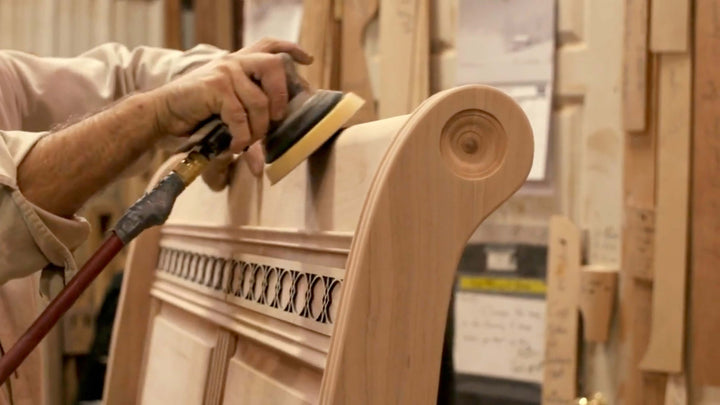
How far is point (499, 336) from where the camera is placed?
6.54 feet

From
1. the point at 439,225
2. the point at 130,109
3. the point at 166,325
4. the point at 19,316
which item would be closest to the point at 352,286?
the point at 439,225

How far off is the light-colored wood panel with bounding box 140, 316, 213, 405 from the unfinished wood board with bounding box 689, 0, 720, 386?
996 millimetres

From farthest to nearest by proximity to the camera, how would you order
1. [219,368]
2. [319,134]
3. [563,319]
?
[563,319], [219,368], [319,134]

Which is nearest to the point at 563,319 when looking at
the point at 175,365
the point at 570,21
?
the point at 570,21

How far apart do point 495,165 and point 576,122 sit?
1.38 m

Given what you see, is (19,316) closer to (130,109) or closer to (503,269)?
(130,109)

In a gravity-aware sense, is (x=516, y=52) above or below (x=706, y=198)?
above

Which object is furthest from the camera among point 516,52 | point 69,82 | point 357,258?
point 516,52

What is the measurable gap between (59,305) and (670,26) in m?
1.28

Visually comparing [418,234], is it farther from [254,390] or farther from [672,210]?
[672,210]

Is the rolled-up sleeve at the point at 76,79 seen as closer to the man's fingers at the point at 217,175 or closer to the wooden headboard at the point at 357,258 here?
the man's fingers at the point at 217,175

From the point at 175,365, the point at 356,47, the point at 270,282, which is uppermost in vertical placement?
the point at 356,47

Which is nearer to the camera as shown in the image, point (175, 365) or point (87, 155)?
point (87, 155)

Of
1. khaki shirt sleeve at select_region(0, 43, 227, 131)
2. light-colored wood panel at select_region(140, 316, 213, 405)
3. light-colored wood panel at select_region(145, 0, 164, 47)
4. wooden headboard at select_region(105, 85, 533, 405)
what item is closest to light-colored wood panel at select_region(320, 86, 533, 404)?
wooden headboard at select_region(105, 85, 533, 405)
